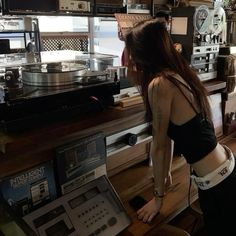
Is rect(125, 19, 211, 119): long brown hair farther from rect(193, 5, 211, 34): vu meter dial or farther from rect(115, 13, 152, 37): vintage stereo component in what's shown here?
rect(193, 5, 211, 34): vu meter dial

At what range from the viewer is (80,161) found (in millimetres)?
1288

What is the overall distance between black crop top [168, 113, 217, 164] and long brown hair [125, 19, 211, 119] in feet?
0.19

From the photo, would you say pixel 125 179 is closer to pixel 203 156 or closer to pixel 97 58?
pixel 203 156

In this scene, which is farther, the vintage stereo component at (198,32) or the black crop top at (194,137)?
the vintage stereo component at (198,32)

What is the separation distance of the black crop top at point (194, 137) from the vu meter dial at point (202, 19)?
98cm

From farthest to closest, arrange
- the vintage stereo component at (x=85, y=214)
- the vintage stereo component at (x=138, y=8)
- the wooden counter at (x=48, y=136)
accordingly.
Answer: the vintage stereo component at (x=138, y=8), the vintage stereo component at (x=85, y=214), the wooden counter at (x=48, y=136)

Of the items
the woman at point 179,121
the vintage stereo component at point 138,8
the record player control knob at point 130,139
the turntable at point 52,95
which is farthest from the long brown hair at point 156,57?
the vintage stereo component at point 138,8

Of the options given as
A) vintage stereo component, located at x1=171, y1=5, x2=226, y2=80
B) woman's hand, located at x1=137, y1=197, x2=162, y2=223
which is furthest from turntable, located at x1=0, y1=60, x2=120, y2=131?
vintage stereo component, located at x1=171, y1=5, x2=226, y2=80

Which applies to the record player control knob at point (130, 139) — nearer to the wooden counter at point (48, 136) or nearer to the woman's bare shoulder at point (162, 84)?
the wooden counter at point (48, 136)

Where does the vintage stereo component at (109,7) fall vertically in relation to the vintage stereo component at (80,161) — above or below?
above

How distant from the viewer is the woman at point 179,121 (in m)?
1.19

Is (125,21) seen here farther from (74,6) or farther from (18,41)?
(18,41)

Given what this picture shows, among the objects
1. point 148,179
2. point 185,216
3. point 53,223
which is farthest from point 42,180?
point 185,216

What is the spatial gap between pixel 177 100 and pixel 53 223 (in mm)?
661
